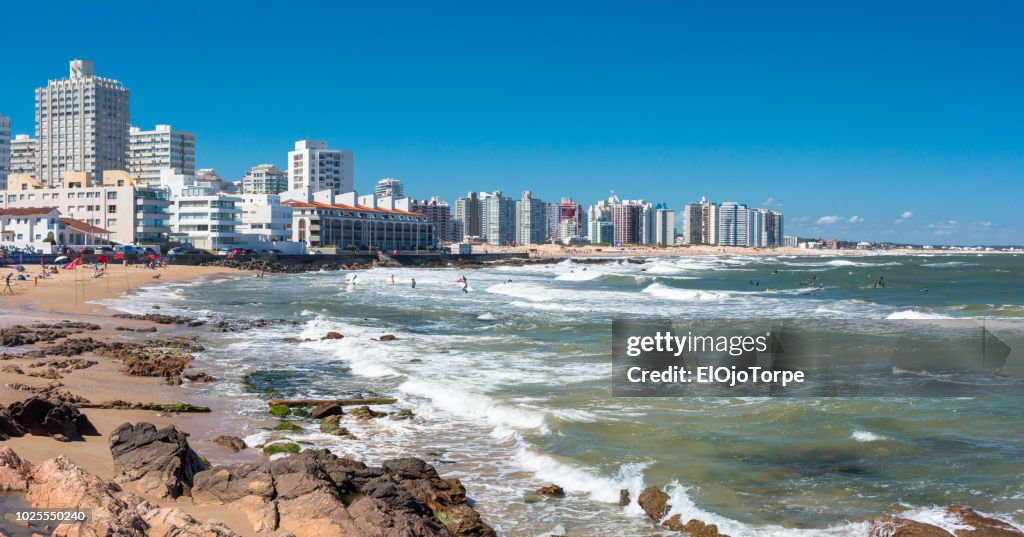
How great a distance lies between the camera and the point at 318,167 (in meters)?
160

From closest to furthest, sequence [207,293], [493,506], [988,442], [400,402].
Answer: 1. [493,506]
2. [988,442]
3. [400,402]
4. [207,293]

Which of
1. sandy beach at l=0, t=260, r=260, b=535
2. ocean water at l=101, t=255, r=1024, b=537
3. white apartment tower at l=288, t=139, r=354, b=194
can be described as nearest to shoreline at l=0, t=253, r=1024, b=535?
sandy beach at l=0, t=260, r=260, b=535

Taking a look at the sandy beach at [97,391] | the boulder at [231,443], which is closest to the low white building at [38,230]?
the sandy beach at [97,391]

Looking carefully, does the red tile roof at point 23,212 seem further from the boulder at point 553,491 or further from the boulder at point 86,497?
the boulder at point 86,497

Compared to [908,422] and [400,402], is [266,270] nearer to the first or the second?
[400,402]

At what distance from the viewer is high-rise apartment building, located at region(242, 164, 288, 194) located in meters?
191

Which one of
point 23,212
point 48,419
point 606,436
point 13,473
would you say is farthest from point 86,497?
point 23,212

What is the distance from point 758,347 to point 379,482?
20.0 meters

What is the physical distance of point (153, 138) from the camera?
552 feet

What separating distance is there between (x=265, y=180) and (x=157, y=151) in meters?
27.6

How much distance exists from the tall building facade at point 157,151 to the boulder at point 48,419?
166277 millimetres

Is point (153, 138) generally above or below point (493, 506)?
above

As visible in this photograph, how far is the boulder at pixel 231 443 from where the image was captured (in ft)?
40.7

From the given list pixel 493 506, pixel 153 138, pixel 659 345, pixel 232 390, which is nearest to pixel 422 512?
pixel 493 506
